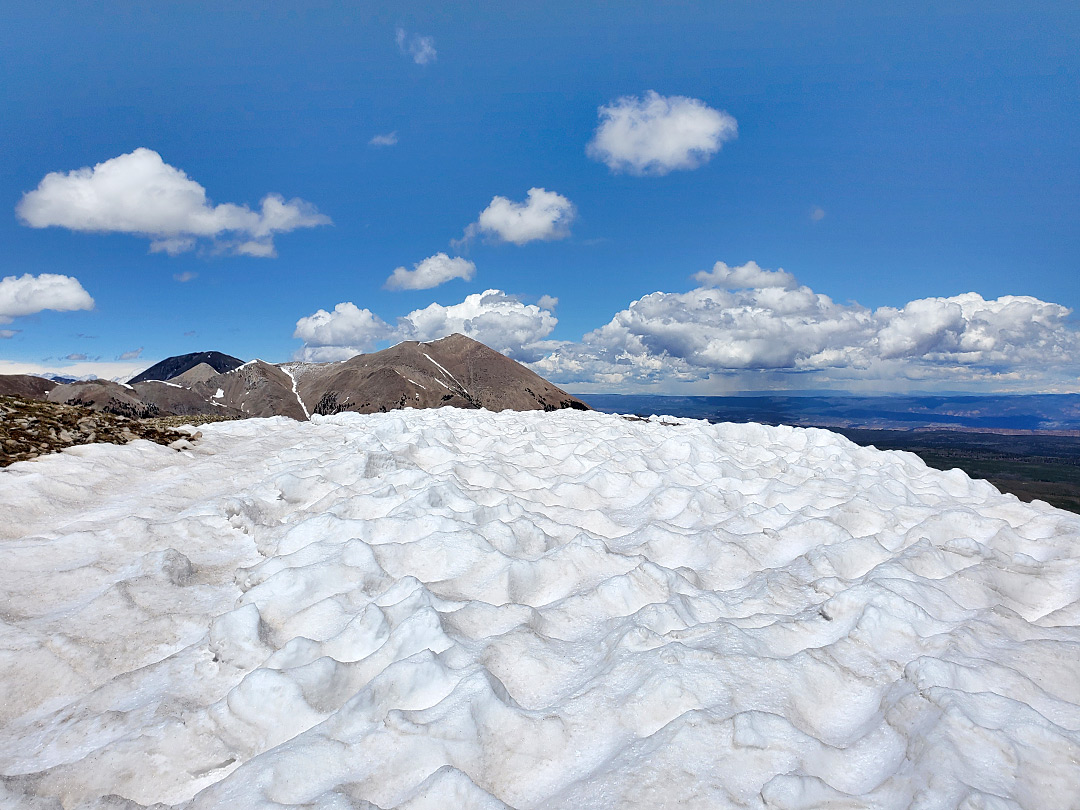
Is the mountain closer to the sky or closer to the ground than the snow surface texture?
closer to the sky

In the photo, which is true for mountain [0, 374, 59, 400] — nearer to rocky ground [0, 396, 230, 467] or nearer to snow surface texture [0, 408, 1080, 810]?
rocky ground [0, 396, 230, 467]

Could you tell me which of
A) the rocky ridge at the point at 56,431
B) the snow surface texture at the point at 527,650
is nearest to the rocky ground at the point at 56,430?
the rocky ridge at the point at 56,431

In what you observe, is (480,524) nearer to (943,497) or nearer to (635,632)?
(635,632)

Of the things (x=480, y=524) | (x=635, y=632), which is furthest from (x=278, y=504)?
(x=635, y=632)

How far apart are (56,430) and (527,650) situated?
2705 cm

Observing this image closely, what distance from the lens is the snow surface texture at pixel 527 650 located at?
21.7 feet

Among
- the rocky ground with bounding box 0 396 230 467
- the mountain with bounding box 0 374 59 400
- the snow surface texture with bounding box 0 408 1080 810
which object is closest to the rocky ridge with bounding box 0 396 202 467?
the rocky ground with bounding box 0 396 230 467

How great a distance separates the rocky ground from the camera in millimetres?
20578

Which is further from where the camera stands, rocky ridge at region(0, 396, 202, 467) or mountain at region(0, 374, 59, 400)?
mountain at region(0, 374, 59, 400)

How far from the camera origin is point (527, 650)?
9.45 meters

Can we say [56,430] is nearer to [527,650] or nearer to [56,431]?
[56,431]

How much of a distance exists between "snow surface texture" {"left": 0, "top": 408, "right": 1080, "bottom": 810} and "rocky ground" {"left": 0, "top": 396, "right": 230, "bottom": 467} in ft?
10.8

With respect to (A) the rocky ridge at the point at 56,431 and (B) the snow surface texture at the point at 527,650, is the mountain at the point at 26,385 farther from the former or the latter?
(B) the snow surface texture at the point at 527,650

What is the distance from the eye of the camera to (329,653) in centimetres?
977
